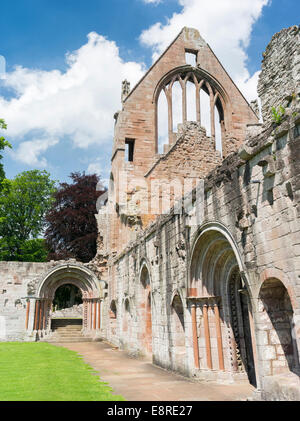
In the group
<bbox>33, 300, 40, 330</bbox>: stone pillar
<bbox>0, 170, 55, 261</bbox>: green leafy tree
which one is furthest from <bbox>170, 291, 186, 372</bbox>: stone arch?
<bbox>0, 170, 55, 261</bbox>: green leafy tree

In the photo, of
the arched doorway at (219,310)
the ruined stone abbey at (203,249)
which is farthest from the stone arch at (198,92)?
the arched doorway at (219,310)

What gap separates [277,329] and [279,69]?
4.48 meters

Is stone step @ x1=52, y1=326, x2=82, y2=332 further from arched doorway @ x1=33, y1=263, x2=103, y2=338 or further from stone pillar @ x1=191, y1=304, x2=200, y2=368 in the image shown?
stone pillar @ x1=191, y1=304, x2=200, y2=368

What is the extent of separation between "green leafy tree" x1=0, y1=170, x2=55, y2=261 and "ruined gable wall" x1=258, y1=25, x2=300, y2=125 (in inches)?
886

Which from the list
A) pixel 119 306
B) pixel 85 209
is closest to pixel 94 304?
pixel 119 306

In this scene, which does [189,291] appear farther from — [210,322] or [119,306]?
[119,306]

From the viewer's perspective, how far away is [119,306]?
1537 centimetres

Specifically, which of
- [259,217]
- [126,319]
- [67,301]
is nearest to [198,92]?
[126,319]

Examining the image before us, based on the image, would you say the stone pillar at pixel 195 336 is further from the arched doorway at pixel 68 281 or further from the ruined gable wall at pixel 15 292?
the ruined gable wall at pixel 15 292

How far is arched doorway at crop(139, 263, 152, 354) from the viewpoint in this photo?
37.7 ft

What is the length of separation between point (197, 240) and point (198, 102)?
522 inches

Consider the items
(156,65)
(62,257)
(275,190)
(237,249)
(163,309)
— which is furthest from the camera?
(62,257)

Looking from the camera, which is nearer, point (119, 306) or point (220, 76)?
point (119, 306)

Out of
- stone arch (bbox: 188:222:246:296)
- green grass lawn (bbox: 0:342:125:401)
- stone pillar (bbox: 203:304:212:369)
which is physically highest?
stone arch (bbox: 188:222:246:296)
